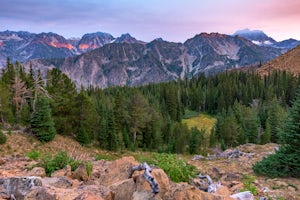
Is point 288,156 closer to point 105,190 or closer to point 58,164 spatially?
point 58,164

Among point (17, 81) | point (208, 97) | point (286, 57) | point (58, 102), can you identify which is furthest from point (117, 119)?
point (286, 57)

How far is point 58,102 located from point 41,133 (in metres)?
8.80

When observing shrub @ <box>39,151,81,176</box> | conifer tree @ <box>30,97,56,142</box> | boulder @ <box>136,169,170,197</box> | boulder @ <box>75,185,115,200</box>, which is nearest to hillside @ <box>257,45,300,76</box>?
conifer tree @ <box>30,97,56,142</box>

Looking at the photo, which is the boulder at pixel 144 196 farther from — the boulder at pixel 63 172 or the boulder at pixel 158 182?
the boulder at pixel 63 172

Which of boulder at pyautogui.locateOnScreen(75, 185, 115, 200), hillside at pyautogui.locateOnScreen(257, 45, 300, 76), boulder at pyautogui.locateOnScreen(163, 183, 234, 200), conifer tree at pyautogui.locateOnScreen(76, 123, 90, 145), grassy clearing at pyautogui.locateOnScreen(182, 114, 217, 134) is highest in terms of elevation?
hillside at pyautogui.locateOnScreen(257, 45, 300, 76)

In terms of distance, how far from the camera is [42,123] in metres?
30.0

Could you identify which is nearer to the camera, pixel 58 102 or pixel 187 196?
pixel 187 196

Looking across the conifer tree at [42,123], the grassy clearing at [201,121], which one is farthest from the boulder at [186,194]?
the grassy clearing at [201,121]

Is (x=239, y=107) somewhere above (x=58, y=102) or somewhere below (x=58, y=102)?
below

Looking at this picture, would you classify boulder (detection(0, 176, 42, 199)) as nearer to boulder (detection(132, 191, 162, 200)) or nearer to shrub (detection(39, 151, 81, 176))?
boulder (detection(132, 191, 162, 200))

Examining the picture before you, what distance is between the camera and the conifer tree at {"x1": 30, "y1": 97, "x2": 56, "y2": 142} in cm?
2995

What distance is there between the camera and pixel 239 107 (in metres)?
74.1

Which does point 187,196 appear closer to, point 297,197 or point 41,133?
point 297,197

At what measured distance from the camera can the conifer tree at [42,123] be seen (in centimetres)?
2995
